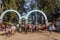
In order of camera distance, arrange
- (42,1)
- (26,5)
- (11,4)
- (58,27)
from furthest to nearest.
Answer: (26,5) → (42,1) → (11,4) → (58,27)

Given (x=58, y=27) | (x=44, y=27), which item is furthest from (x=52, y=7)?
(x=44, y=27)

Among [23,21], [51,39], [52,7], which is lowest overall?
[51,39]

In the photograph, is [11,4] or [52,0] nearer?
[11,4]

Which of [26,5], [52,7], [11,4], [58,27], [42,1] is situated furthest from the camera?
[26,5]

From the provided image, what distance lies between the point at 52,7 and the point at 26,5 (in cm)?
736

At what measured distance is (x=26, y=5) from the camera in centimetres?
3628

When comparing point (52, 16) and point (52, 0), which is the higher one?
point (52, 0)

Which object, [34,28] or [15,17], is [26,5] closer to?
[15,17]

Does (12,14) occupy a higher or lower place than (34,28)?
higher

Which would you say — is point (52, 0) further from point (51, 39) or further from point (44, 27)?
point (51, 39)

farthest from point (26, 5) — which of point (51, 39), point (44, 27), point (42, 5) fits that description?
point (51, 39)

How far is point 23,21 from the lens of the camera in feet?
83.3

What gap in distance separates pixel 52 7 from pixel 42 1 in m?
2.74

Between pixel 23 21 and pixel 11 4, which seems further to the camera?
pixel 11 4
